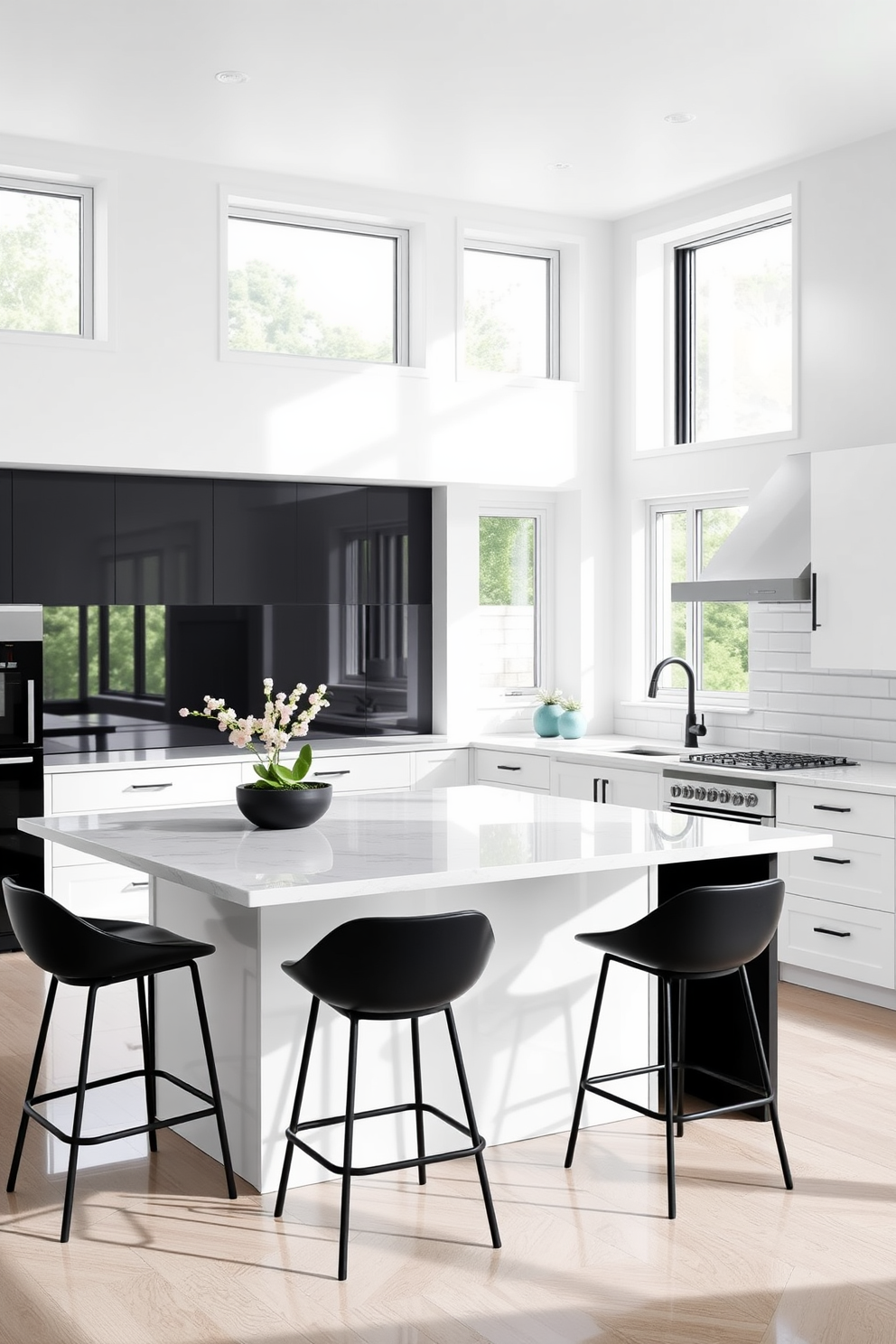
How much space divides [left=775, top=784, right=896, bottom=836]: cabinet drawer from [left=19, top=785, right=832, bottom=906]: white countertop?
4.18 ft

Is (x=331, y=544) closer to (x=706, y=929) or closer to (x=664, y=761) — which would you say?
(x=664, y=761)

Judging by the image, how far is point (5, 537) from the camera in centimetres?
648

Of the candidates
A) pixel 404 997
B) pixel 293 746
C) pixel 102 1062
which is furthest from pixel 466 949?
pixel 293 746

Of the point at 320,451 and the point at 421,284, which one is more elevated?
the point at 421,284

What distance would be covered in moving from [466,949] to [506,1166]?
0.90 meters

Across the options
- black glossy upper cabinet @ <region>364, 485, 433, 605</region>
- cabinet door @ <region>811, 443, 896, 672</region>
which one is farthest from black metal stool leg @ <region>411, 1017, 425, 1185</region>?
black glossy upper cabinet @ <region>364, 485, 433, 605</region>

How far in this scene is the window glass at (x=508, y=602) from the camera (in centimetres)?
788

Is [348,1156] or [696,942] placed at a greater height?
[696,942]

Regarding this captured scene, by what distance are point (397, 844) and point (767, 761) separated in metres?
2.65

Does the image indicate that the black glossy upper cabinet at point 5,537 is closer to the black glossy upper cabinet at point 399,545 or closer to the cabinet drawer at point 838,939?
the black glossy upper cabinet at point 399,545

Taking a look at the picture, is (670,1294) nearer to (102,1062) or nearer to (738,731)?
(102,1062)

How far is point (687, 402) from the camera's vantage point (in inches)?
297

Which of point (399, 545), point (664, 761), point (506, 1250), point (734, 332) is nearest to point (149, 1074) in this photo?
point (506, 1250)

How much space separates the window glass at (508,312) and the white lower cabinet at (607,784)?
2203 millimetres
